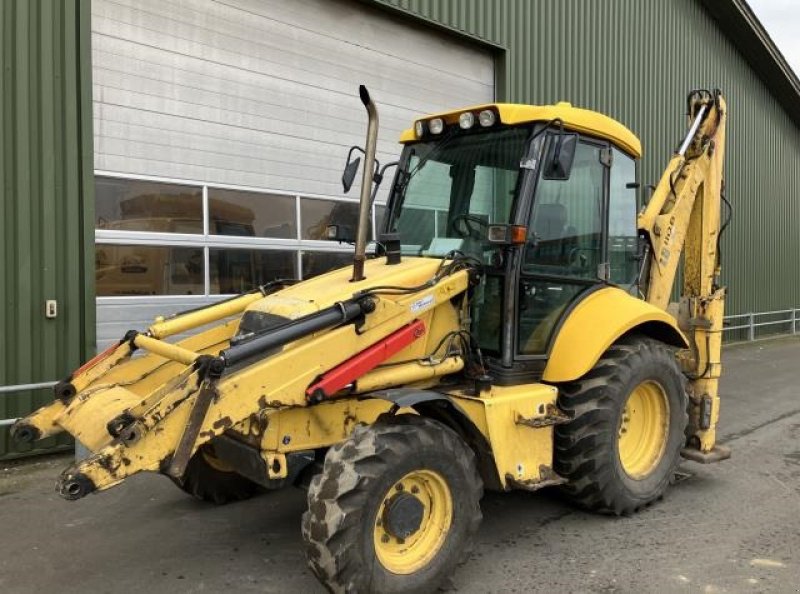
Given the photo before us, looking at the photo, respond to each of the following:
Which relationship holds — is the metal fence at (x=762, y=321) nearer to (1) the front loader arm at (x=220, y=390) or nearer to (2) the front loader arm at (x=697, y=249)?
(2) the front loader arm at (x=697, y=249)

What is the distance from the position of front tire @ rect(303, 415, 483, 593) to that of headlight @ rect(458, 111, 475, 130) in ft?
6.15

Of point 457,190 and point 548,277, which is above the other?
point 457,190

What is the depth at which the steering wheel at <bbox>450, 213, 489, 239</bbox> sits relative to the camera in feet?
14.6

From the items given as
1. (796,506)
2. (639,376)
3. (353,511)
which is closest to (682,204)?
(639,376)

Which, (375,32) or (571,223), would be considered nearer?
(571,223)

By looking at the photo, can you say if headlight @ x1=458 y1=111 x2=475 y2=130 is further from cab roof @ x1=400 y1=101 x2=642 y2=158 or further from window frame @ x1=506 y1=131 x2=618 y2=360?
window frame @ x1=506 y1=131 x2=618 y2=360

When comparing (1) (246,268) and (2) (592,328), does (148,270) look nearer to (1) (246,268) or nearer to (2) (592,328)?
(1) (246,268)

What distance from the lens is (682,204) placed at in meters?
5.58

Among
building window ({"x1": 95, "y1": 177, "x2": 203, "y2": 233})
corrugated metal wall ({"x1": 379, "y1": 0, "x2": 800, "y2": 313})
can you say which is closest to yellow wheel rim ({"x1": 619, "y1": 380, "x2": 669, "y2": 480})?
building window ({"x1": 95, "y1": 177, "x2": 203, "y2": 233})

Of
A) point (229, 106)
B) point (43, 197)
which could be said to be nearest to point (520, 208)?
point (43, 197)

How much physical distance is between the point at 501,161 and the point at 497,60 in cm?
643

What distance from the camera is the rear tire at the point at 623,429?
14.1 ft

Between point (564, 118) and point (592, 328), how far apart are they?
1.34m

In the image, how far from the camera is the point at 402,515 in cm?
337
